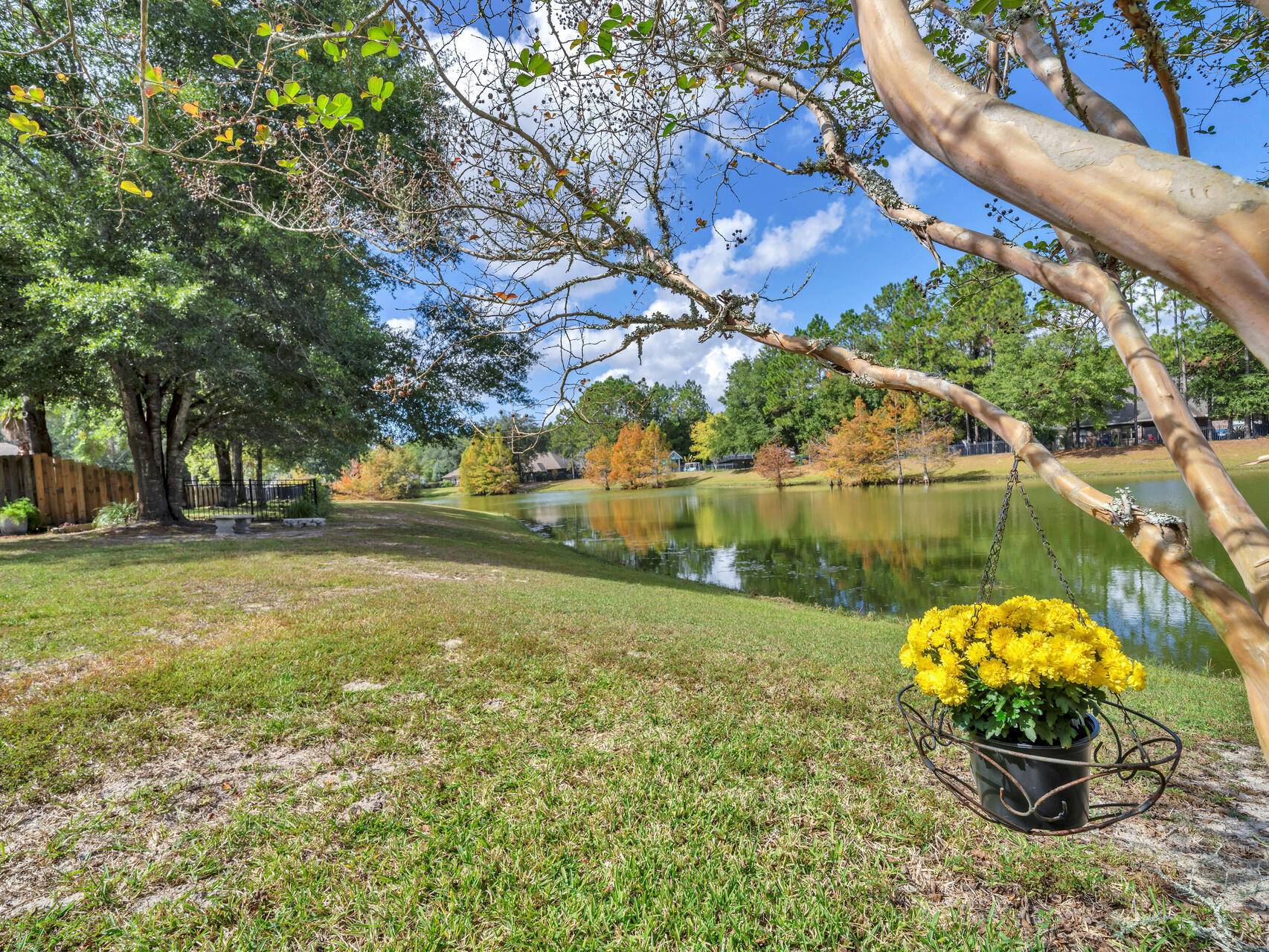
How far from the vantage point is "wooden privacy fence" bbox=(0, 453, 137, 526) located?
43.4 ft

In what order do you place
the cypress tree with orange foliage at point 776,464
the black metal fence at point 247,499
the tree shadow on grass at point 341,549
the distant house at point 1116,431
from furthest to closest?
1. the cypress tree with orange foliage at point 776,464
2. the distant house at point 1116,431
3. the black metal fence at point 247,499
4. the tree shadow on grass at point 341,549

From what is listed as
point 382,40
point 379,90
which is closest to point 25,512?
point 379,90

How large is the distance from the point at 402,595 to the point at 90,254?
8.73 meters

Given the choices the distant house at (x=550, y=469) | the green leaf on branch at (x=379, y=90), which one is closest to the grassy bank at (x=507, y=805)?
the green leaf on branch at (x=379, y=90)

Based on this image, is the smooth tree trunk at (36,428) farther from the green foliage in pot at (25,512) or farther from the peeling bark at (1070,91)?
the peeling bark at (1070,91)

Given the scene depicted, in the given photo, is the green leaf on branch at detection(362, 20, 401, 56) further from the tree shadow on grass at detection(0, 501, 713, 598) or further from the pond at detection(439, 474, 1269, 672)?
the tree shadow on grass at detection(0, 501, 713, 598)

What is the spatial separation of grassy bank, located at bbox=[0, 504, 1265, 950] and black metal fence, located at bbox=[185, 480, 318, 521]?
13990mm

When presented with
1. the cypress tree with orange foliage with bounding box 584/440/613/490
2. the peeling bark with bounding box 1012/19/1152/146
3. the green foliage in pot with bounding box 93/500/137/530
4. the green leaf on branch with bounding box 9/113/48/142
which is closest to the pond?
the peeling bark with bounding box 1012/19/1152/146

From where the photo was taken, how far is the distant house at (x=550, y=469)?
6726cm

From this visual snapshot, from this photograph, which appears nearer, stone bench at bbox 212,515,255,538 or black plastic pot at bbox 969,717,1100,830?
black plastic pot at bbox 969,717,1100,830

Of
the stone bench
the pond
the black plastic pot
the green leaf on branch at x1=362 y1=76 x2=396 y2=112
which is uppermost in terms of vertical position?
the green leaf on branch at x1=362 y1=76 x2=396 y2=112

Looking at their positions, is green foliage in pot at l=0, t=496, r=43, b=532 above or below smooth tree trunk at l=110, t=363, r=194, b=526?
below

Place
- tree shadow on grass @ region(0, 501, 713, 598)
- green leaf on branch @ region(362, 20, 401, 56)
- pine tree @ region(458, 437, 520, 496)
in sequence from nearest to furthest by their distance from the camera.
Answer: green leaf on branch @ region(362, 20, 401, 56) → tree shadow on grass @ region(0, 501, 713, 598) → pine tree @ region(458, 437, 520, 496)

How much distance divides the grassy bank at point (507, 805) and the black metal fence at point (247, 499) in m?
14.0
